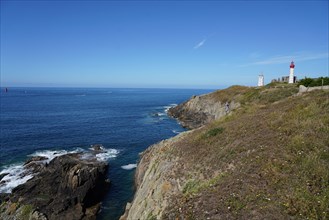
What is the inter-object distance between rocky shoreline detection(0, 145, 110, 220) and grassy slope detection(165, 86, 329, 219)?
1291cm

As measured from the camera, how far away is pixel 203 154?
54.6 ft

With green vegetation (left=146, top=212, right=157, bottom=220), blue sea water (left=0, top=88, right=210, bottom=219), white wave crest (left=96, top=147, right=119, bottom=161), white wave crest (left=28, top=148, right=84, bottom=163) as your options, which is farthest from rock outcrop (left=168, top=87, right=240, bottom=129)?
green vegetation (left=146, top=212, right=157, bottom=220)

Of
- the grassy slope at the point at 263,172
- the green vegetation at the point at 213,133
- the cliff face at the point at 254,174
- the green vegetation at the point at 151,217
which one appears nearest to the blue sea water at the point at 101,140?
the green vegetation at the point at 151,217

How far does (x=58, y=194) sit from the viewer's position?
1022 inches

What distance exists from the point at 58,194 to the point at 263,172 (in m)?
21.8

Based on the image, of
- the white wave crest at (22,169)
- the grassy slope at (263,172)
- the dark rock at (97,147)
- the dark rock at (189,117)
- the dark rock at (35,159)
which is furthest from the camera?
the dark rock at (189,117)

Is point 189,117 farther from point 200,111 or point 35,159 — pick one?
point 35,159

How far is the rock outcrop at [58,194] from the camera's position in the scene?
22859 mm

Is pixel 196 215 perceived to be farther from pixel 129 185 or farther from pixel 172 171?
pixel 129 185

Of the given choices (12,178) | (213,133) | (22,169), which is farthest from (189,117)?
(213,133)

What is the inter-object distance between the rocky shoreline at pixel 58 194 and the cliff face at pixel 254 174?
11.4 meters

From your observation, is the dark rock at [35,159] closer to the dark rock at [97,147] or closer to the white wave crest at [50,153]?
the white wave crest at [50,153]

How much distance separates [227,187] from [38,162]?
32.3 metres

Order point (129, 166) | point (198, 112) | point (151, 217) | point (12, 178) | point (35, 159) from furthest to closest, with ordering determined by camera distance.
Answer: point (198, 112), point (35, 159), point (129, 166), point (12, 178), point (151, 217)
